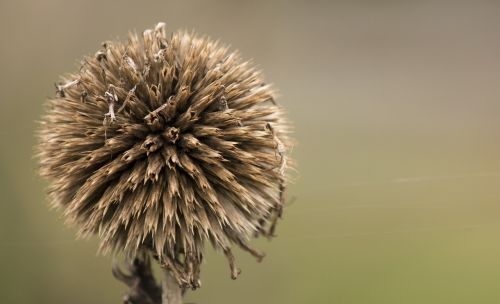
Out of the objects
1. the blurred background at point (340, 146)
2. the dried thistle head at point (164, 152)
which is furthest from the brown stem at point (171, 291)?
the blurred background at point (340, 146)

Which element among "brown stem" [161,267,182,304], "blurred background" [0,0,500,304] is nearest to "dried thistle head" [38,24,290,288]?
"brown stem" [161,267,182,304]

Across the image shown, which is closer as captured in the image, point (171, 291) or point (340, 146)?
point (171, 291)

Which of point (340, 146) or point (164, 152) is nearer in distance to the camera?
point (164, 152)

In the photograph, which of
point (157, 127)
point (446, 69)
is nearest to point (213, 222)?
point (157, 127)

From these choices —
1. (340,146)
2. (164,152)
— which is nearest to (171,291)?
(164,152)

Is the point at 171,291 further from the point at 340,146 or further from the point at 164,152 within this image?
the point at 340,146

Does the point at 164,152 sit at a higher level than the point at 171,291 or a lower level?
higher
